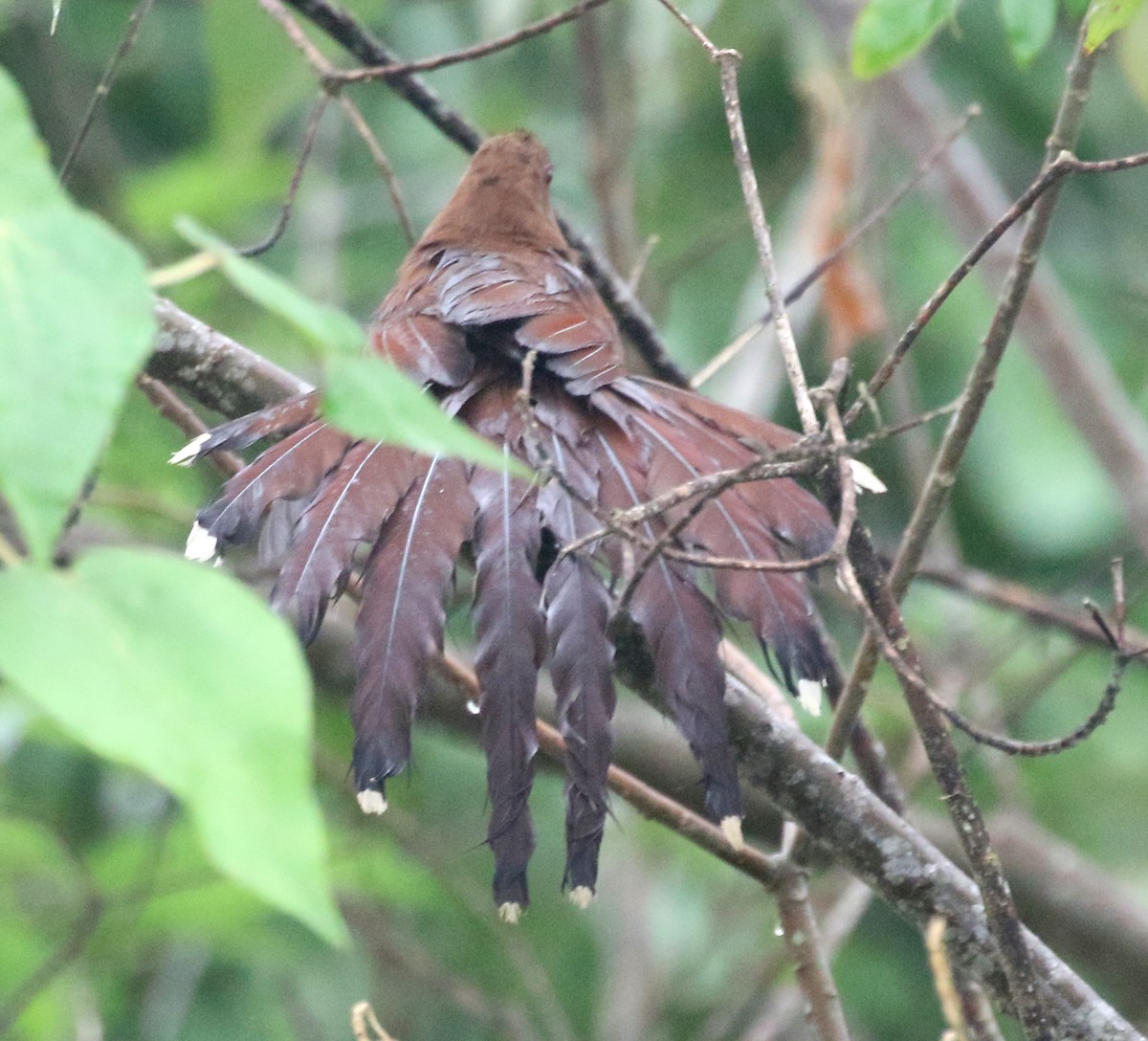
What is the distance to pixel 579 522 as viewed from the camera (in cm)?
123

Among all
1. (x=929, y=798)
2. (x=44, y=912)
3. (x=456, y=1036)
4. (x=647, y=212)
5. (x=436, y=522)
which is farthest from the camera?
(x=647, y=212)

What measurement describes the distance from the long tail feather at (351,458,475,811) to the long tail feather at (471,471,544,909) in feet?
0.09

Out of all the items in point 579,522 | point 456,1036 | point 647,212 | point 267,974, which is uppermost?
point 579,522

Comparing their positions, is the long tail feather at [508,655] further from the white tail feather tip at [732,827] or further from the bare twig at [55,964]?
the bare twig at [55,964]

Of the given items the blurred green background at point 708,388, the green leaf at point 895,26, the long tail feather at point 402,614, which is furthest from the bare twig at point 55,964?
the green leaf at point 895,26

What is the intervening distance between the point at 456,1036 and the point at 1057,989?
2.53m

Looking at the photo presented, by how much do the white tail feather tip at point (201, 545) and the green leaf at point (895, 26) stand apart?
81 centimetres

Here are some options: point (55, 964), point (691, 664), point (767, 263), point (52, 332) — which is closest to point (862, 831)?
point (691, 664)

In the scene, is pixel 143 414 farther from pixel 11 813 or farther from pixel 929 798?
pixel 929 798

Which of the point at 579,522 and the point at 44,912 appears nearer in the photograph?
the point at 579,522

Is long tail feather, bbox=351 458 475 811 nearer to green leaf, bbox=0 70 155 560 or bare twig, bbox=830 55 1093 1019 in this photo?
bare twig, bbox=830 55 1093 1019

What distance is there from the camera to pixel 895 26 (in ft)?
4.66

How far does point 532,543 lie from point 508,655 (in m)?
0.13

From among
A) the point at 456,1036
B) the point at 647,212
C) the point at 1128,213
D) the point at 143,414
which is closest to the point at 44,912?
the point at 143,414
